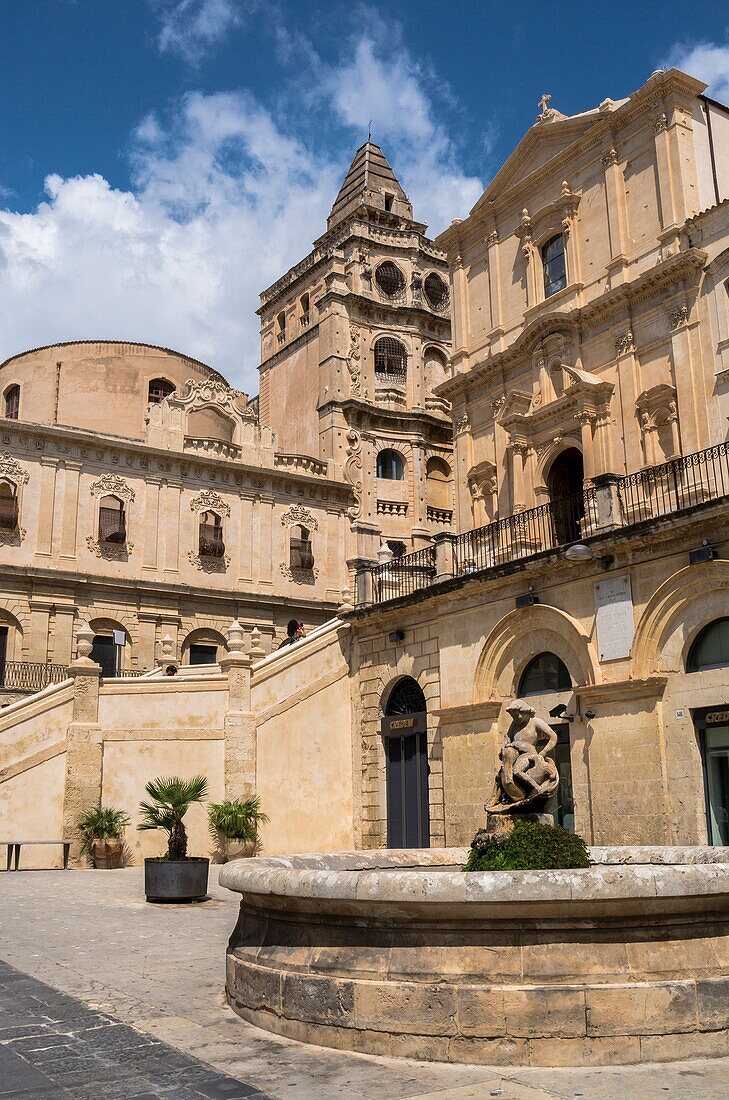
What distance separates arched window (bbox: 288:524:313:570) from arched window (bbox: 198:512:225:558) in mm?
2780

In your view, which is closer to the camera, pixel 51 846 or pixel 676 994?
pixel 676 994

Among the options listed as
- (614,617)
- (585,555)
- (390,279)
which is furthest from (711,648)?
(390,279)

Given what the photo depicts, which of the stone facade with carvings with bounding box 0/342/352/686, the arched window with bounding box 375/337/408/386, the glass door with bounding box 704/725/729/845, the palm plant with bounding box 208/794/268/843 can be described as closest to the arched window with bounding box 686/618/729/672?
the glass door with bounding box 704/725/729/845

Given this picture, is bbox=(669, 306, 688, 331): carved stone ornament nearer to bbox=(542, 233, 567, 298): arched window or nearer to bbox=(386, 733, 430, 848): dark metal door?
bbox=(542, 233, 567, 298): arched window

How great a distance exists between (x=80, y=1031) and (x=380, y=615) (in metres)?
17.1

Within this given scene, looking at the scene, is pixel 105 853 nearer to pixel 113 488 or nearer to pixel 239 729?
pixel 239 729

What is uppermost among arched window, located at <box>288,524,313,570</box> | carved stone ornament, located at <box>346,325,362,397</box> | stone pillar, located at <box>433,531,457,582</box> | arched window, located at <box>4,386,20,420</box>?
carved stone ornament, located at <box>346,325,362,397</box>

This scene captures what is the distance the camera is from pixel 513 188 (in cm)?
2819

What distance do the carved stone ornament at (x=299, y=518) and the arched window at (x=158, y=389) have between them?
7703 millimetres

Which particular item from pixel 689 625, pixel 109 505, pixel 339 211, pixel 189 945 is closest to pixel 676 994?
pixel 189 945

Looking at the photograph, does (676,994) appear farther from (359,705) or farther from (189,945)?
(359,705)

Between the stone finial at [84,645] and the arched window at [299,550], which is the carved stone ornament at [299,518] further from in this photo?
the stone finial at [84,645]

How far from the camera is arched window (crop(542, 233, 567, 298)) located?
26.8 m

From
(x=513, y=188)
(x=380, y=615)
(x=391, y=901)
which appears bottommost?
(x=391, y=901)
